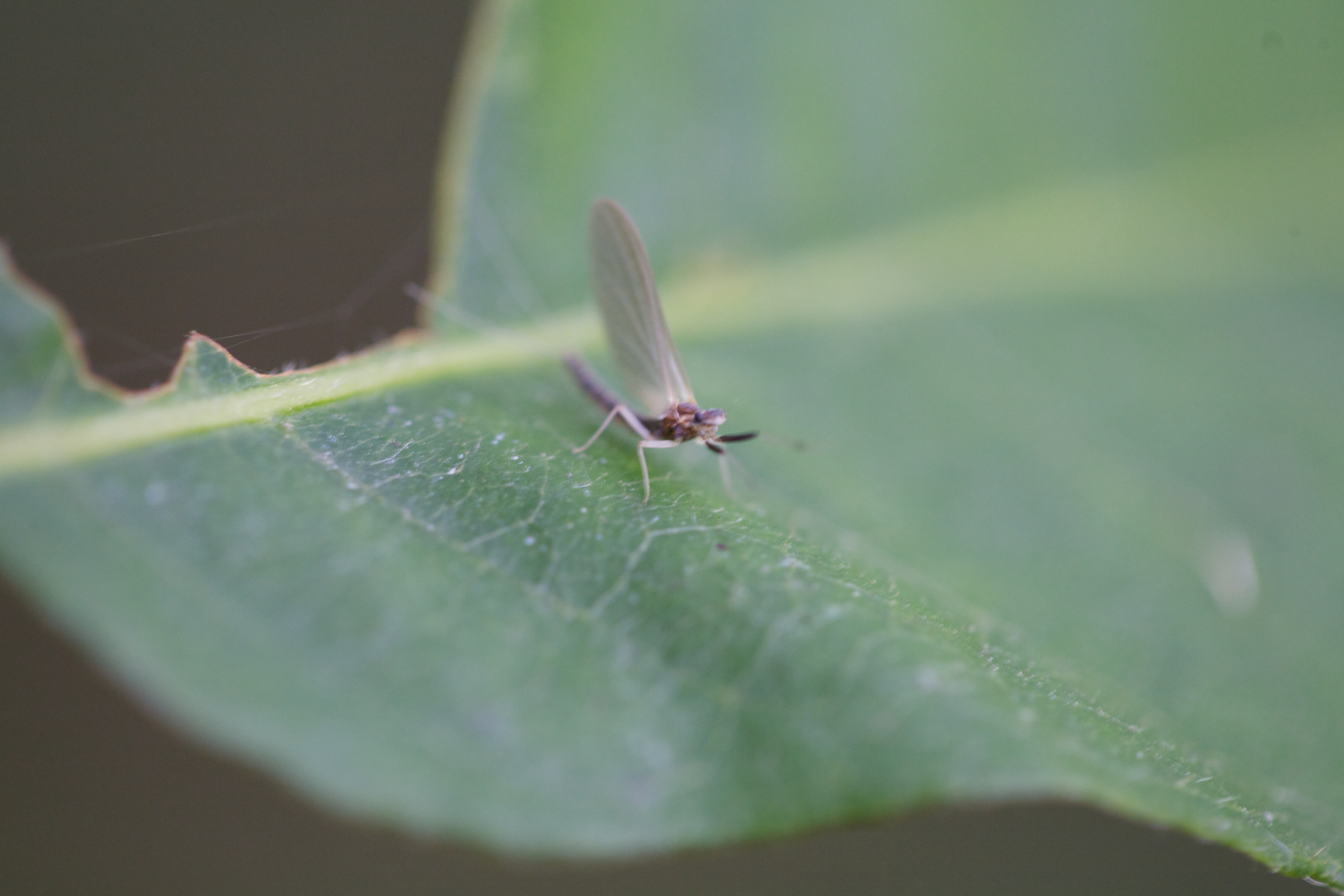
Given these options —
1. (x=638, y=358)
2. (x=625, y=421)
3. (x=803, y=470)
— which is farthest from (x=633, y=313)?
(x=803, y=470)

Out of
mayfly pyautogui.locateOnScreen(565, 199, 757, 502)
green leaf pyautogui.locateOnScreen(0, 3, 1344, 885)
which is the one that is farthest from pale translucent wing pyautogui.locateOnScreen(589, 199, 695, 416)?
green leaf pyautogui.locateOnScreen(0, 3, 1344, 885)

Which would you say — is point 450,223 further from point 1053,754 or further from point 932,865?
point 932,865

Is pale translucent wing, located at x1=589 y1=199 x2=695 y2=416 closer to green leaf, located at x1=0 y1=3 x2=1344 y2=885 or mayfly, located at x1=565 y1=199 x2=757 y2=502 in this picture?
mayfly, located at x1=565 y1=199 x2=757 y2=502

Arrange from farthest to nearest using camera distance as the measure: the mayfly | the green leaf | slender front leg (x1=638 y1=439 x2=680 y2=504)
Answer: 1. the mayfly
2. slender front leg (x1=638 y1=439 x2=680 y2=504)
3. the green leaf

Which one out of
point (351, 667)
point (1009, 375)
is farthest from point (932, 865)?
point (351, 667)

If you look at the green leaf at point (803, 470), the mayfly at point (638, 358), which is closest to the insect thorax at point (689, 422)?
the mayfly at point (638, 358)

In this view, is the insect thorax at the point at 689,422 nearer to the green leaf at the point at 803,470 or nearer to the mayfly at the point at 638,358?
the mayfly at the point at 638,358

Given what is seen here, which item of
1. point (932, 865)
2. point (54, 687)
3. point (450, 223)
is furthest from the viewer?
point (932, 865)

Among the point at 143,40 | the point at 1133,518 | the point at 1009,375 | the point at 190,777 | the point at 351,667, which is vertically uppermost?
the point at 143,40
